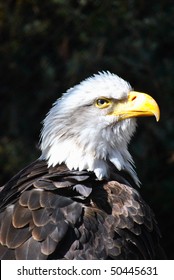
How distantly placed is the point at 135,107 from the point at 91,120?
0.38 m

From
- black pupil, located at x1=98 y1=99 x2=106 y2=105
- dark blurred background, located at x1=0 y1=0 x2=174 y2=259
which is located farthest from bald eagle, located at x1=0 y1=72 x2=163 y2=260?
dark blurred background, located at x1=0 y1=0 x2=174 y2=259

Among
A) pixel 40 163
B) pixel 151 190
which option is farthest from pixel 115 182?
pixel 151 190

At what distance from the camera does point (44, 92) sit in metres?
11.5

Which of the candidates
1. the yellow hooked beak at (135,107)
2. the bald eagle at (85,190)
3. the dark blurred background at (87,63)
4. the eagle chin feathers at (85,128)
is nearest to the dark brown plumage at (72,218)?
the bald eagle at (85,190)

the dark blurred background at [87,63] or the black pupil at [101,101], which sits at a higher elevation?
the dark blurred background at [87,63]

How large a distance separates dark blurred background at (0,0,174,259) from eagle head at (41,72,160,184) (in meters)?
3.31

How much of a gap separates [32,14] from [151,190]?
2651 millimetres

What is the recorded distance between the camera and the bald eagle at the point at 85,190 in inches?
249

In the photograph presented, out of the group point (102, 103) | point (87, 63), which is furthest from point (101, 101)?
point (87, 63)

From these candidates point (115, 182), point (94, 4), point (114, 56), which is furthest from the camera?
point (114, 56)

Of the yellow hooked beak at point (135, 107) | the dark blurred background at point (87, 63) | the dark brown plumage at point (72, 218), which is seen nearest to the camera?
the dark brown plumage at point (72, 218)

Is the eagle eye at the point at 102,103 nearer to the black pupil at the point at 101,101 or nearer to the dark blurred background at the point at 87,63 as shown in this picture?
the black pupil at the point at 101,101

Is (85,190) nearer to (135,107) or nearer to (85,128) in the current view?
(85,128)

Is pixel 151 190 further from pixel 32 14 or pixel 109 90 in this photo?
pixel 109 90
